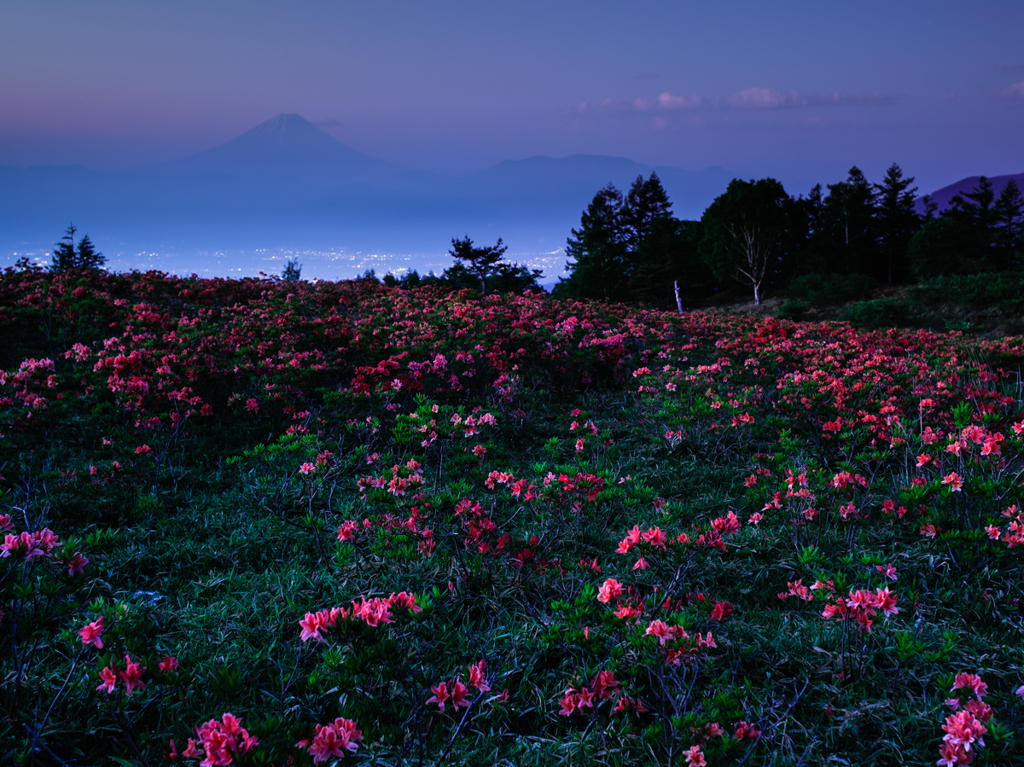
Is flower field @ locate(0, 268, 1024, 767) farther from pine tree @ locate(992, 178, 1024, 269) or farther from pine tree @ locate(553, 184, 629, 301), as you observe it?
pine tree @ locate(992, 178, 1024, 269)

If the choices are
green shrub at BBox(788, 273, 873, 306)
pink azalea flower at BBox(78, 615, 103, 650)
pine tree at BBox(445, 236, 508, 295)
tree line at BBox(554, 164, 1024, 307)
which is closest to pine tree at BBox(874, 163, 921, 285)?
tree line at BBox(554, 164, 1024, 307)

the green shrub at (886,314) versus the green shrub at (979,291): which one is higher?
the green shrub at (979,291)

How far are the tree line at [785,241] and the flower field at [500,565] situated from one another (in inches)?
1155

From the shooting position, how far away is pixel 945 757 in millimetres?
1843

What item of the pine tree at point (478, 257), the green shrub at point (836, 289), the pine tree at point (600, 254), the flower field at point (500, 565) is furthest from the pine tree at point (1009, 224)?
the flower field at point (500, 565)

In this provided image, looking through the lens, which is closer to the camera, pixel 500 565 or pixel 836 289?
pixel 500 565

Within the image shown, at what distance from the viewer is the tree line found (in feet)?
112

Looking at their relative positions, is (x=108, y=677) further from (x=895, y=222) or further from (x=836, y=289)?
(x=895, y=222)

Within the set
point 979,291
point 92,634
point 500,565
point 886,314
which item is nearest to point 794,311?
point 886,314

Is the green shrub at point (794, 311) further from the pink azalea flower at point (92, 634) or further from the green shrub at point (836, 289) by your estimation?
the pink azalea flower at point (92, 634)

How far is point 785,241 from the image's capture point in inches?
1411

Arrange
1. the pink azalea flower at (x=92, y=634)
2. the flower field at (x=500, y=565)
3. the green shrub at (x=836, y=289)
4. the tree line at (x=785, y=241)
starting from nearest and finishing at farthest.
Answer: the pink azalea flower at (x=92, y=634), the flower field at (x=500, y=565), the green shrub at (x=836, y=289), the tree line at (x=785, y=241)

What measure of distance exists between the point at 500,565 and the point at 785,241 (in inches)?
1529

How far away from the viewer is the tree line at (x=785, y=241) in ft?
112
